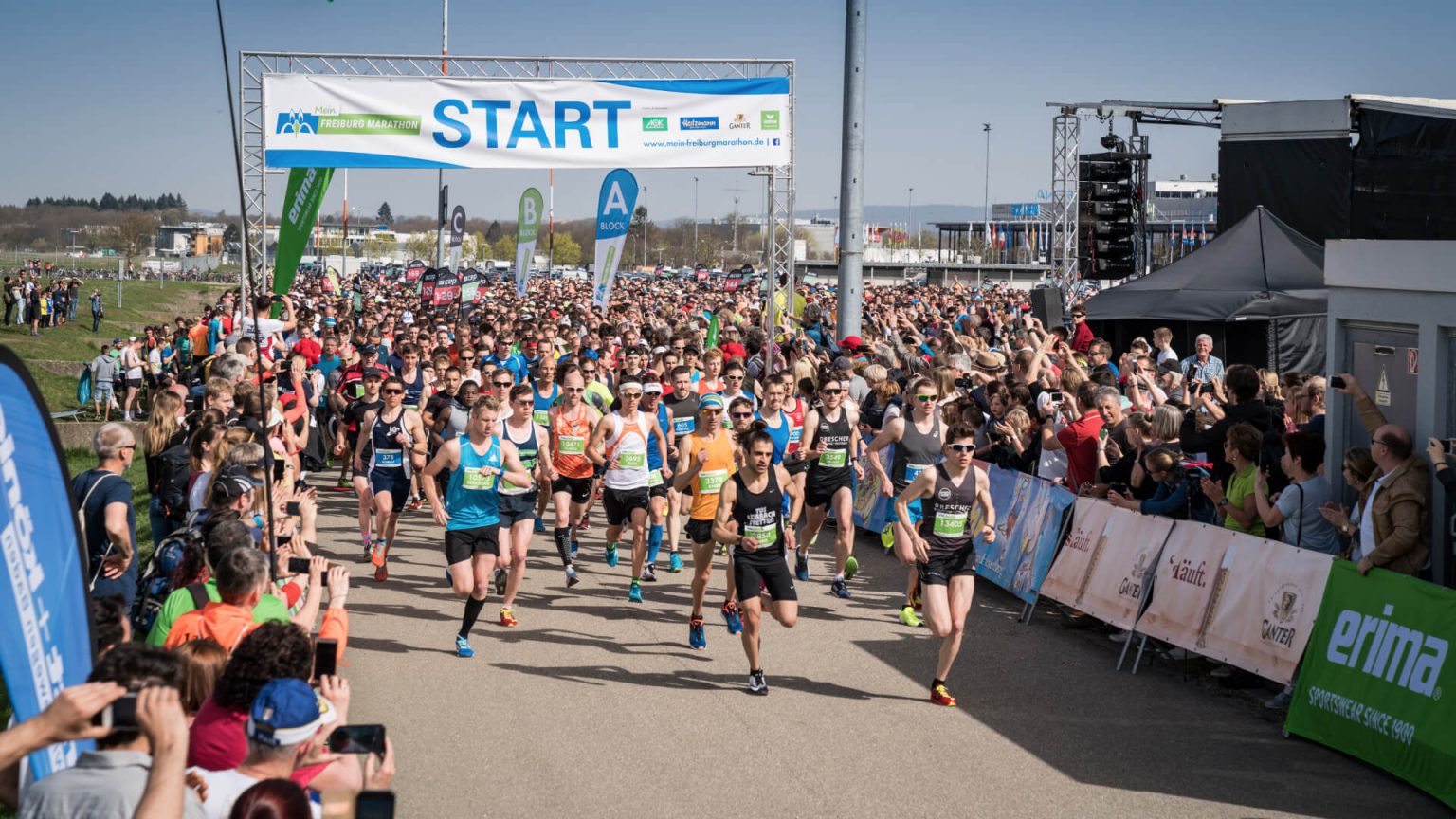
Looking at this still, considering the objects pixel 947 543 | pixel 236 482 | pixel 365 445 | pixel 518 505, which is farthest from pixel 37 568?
pixel 365 445

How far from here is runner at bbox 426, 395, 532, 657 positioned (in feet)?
31.5

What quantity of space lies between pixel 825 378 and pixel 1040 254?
332 feet

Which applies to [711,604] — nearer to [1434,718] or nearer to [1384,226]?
[1434,718]

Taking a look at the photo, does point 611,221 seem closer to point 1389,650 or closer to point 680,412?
point 680,412

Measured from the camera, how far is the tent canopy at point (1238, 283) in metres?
18.0

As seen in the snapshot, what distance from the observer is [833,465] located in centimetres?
1197

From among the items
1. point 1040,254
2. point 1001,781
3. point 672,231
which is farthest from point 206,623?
point 672,231

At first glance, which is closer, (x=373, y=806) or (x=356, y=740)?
(x=373, y=806)

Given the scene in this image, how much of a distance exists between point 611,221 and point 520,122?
3805mm

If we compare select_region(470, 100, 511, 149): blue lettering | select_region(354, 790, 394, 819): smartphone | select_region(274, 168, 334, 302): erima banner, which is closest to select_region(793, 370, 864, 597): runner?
select_region(470, 100, 511, 149): blue lettering

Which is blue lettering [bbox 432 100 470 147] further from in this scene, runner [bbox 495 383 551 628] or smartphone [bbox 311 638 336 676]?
smartphone [bbox 311 638 336 676]

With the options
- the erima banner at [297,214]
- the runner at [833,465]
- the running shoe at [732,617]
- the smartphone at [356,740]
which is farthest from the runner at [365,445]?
the smartphone at [356,740]

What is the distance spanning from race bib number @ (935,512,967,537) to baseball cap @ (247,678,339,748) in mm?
5496

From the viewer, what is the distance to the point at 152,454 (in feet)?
31.9
